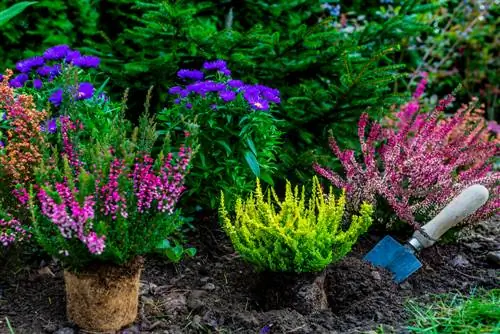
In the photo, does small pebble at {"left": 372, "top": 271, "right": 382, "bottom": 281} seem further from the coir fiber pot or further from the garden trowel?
the coir fiber pot

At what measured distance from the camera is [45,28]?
4.04 meters

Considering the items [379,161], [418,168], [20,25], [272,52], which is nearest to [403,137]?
[418,168]

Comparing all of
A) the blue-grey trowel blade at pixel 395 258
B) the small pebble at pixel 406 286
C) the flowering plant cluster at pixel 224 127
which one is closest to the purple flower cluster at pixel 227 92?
the flowering plant cluster at pixel 224 127

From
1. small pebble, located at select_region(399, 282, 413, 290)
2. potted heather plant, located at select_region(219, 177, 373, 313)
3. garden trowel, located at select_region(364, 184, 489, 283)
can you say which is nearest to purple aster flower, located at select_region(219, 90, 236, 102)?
potted heather plant, located at select_region(219, 177, 373, 313)

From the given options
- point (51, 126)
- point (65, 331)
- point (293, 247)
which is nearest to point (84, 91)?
point (51, 126)

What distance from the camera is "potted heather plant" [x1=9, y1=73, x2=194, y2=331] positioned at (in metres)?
2.23

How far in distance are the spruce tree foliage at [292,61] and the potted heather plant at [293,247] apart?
31.4 inches

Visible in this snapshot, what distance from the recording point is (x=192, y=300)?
Answer: 274 centimetres

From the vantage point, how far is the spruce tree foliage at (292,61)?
11.4 ft

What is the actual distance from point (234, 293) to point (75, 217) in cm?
91

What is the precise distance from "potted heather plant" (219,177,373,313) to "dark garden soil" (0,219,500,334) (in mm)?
55

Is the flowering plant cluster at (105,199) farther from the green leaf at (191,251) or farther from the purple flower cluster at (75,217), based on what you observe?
the green leaf at (191,251)

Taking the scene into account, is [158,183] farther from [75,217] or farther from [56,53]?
[56,53]

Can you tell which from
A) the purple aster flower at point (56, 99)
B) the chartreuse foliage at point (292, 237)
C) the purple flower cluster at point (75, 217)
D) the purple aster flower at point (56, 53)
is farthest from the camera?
the purple aster flower at point (56, 53)
